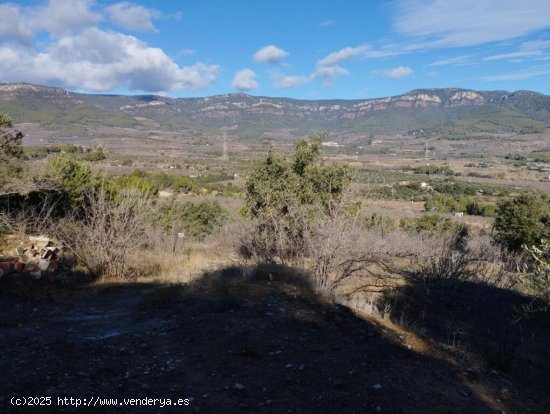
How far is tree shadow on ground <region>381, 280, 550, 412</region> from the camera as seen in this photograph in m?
5.36

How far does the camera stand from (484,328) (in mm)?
8656

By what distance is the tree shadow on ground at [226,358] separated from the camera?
4342mm

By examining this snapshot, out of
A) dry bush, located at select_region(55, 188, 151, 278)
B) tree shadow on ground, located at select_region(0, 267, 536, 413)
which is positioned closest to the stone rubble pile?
dry bush, located at select_region(55, 188, 151, 278)

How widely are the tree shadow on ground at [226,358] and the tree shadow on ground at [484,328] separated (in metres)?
0.67

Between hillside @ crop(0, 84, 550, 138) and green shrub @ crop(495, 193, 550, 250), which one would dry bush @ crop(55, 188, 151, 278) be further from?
hillside @ crop(0, 84, 550, 138)

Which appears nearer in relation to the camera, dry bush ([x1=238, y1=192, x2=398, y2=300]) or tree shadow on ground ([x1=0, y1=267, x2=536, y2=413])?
tree shadow on ground ([x1=0, y1=267, x2=536, y2=413])

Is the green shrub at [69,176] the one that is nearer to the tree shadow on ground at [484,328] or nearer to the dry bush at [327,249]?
the dry bush at [327,249]

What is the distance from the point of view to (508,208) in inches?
987

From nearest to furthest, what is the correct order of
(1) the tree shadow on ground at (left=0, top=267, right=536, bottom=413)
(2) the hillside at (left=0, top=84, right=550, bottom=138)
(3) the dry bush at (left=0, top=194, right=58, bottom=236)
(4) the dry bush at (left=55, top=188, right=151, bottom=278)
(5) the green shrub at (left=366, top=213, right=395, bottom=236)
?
(1) the tree shadow on ground at (left=0, top=267, right=536, bottom=413) → (4) the dry bush at (left=55, top=188, right=151, bottom=278) → (3) the dry bush at (left=0, top=194, right=58, bottom=236) → (5) the green shrub at (left=366, top=213, right=395, bottom=236) → (2) the hillside at (left=0, top=84, right=550, bottom=138)

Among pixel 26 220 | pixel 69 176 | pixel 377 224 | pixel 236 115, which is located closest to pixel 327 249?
pixel 26 220

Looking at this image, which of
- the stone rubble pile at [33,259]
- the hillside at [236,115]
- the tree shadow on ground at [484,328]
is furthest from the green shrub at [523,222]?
the hillside at [236,115]

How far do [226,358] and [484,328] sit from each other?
575 centimetres

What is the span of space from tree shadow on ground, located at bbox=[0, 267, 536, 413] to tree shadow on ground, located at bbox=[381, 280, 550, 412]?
0.67m

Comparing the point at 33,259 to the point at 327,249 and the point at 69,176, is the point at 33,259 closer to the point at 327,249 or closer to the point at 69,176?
the point at 327,249
